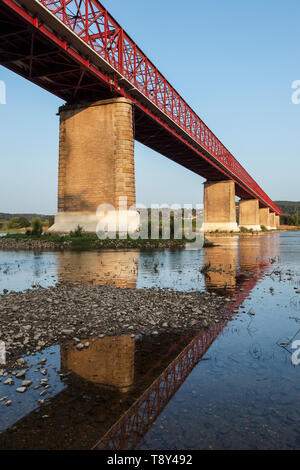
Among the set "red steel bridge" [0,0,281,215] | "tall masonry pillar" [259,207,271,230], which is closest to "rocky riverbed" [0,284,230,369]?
"red steel bridge" [0,0,281,215]

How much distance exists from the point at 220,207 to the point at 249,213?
2827cm

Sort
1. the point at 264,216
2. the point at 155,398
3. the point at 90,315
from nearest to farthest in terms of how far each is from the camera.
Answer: the point at 155,398, the point at 90,315, the point at 264,216

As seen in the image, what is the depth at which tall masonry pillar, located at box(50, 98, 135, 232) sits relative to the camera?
1076 inches

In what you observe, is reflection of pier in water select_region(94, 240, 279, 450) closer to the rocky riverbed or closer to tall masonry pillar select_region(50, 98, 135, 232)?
the rocky riverbed

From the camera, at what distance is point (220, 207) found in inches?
2603

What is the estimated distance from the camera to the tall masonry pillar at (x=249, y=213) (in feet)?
293

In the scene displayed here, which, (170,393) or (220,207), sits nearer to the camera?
(170,393)

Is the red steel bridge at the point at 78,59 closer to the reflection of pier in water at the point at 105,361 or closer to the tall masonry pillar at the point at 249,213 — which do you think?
the reflection of pier in water at the point at 105,361

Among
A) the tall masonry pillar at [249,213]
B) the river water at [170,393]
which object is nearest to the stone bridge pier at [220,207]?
the tall masonry pillar at [249,213]

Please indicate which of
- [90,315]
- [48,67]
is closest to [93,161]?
[48,67]

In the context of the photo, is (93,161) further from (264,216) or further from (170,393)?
(264,216)

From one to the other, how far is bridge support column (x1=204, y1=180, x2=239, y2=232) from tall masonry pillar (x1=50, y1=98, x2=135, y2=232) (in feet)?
132
